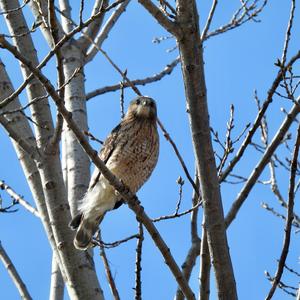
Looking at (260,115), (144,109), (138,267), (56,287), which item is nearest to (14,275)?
(56,287)

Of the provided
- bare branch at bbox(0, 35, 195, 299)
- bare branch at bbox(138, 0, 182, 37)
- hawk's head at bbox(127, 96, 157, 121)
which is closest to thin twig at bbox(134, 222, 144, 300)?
bare branch at bbox(0, 35, 195, 299)

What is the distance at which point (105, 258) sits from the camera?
375cm

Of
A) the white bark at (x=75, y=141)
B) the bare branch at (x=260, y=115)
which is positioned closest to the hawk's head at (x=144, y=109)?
Answer: the white bark at (x=75, y=141)

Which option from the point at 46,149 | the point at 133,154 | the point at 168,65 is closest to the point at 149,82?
the point at 168,65

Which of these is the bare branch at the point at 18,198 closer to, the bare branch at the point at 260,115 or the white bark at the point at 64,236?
the white bark at the point at 64,236

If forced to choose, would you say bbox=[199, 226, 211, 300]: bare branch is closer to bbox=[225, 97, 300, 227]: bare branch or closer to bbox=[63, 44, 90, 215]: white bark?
bbox=[225, 97, 300, 227]: bare branch

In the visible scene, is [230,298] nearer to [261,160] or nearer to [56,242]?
[261,160]

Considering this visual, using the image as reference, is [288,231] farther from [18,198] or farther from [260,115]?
[18,198]

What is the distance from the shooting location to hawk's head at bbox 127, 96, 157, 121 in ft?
19.3

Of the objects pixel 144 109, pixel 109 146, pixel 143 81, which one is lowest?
pixel 109 146

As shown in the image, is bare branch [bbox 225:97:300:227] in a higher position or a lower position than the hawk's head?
lower

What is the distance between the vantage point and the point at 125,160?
5477 mm

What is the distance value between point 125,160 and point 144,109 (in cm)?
66

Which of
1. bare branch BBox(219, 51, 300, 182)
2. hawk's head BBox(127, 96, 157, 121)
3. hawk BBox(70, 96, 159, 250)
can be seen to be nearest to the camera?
bare branch BBox(219, 51, 300, 182)
